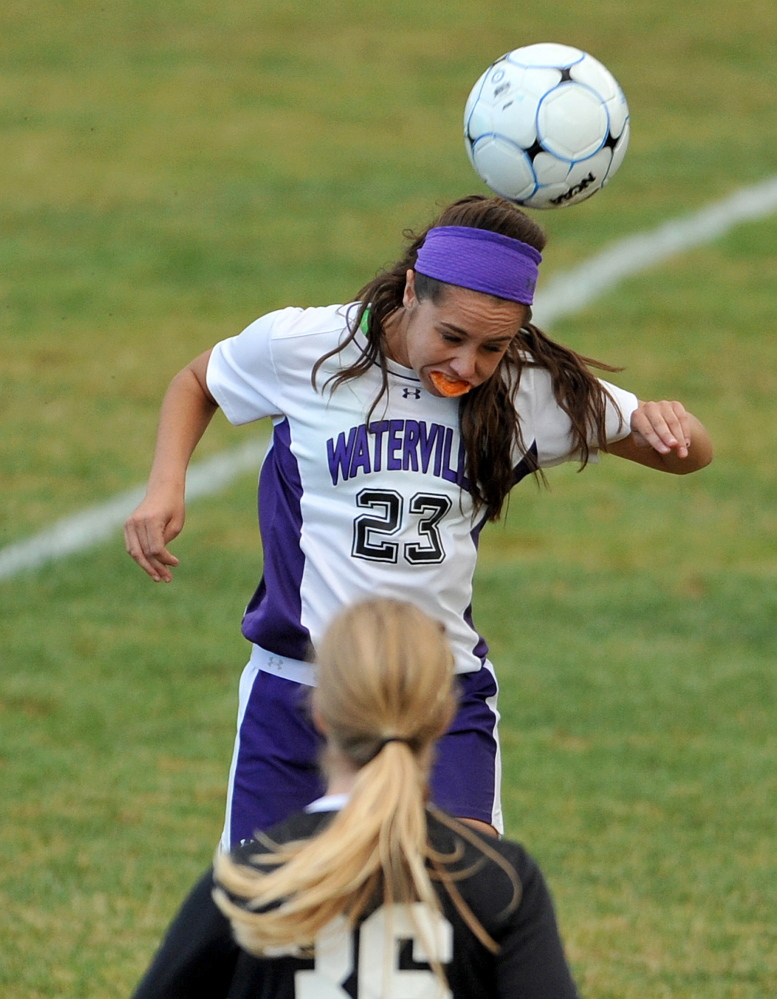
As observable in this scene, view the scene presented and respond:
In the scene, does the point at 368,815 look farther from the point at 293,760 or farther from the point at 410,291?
the point at 410,291

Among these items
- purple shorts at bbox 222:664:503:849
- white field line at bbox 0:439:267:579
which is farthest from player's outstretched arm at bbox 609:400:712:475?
white field line at bbox 0:439:267:579

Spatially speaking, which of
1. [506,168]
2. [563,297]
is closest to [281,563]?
[506,168]

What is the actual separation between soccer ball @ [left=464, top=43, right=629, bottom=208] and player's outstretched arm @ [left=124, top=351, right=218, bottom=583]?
0.93 metres

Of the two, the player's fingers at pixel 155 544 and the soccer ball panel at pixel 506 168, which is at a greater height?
the soccer ball panel at pixel 506 168

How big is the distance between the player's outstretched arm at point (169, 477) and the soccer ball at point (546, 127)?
0.93 m

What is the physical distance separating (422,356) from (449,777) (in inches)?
38.3

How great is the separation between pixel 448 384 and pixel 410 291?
242 mm

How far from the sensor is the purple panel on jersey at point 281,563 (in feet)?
13.4

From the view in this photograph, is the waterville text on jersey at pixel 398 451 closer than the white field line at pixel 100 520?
Yes

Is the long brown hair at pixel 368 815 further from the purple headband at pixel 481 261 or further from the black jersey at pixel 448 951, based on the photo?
the purple headband at pixel 481 261

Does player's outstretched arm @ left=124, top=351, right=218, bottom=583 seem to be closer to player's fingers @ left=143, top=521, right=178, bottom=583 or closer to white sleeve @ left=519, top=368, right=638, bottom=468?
player's fingers @ left=143, top=521, right=178, bottom=583

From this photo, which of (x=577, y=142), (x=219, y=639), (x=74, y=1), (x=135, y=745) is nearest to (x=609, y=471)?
(x=219, y=639)

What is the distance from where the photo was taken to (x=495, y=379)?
160 inches

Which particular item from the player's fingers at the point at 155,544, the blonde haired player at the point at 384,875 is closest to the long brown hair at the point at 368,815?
the blonde haired player at the point at 384,875
